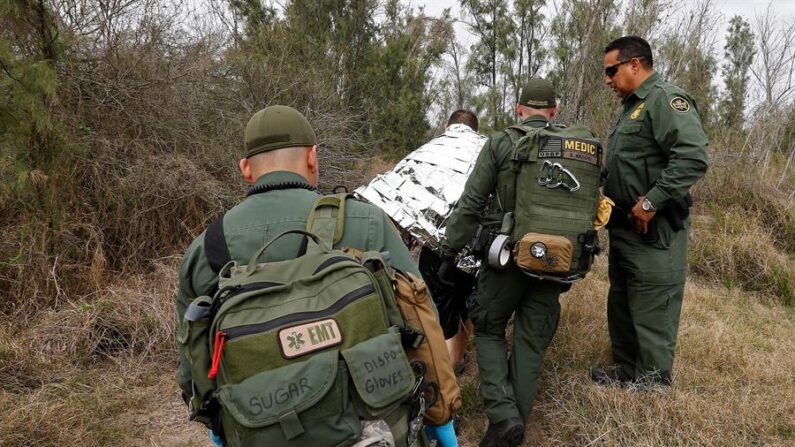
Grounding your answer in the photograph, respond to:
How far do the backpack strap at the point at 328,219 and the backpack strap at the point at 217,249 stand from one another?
24 cm

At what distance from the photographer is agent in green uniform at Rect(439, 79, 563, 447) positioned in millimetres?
2596

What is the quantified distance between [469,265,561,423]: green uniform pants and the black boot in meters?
0.05

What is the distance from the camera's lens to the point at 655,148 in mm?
2666

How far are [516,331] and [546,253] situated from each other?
1.76 feet

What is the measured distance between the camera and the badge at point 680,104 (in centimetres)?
254

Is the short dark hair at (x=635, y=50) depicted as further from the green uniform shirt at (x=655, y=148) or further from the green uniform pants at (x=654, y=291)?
the green uniform pants at (x=654, y=291)

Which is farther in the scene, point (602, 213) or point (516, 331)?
point (516, 331)

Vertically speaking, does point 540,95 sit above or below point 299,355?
above

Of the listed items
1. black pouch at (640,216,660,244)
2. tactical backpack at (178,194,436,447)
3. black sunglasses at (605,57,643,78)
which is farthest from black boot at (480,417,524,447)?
black sunglasses at (605,57,643,78)

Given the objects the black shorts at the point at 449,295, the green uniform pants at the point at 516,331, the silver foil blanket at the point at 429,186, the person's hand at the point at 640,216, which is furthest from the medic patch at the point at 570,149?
the black shorts at the point at 449,295

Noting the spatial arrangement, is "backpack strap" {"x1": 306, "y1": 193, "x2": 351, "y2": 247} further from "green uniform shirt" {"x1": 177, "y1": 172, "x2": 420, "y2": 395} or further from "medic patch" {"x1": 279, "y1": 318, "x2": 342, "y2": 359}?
"medic patch" {"x1": 279, "y1": 318, "x2": 342, "y2": 359}

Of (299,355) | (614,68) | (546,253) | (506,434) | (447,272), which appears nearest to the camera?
(299,355)

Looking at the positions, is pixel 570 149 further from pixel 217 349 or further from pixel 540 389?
pixel 217 349

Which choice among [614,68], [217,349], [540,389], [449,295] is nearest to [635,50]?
[614,68]
